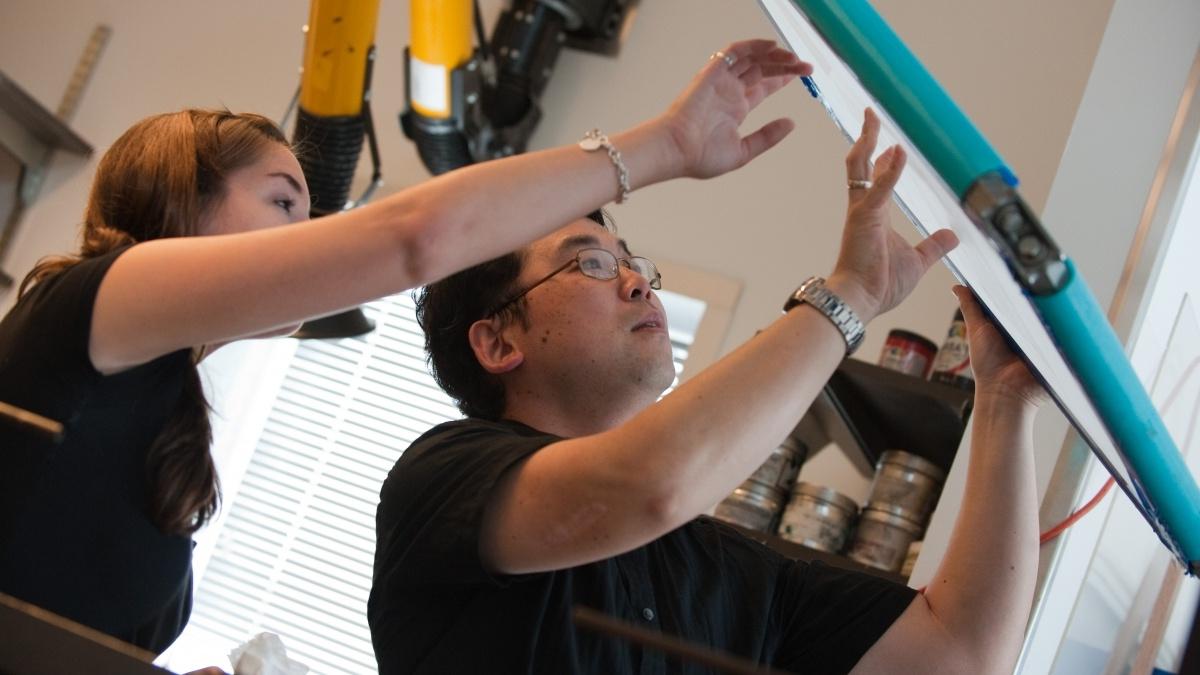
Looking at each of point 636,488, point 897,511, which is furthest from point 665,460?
point 897,511

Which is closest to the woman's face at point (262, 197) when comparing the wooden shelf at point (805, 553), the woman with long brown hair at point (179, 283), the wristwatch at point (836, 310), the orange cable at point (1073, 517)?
the woman with long brown hair at point (179, 283)

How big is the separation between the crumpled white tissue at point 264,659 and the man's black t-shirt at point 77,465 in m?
0.13

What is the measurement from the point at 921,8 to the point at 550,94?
854mm

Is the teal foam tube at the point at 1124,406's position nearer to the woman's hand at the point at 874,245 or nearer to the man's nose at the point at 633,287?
the woman's hand at the point at 874,245

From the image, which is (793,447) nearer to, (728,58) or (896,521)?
(896,521)

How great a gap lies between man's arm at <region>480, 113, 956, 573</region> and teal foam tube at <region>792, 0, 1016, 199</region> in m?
0.19

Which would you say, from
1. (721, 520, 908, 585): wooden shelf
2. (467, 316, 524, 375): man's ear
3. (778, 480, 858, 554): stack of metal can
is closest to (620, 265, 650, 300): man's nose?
(467, 316, 524, 375): man's ear

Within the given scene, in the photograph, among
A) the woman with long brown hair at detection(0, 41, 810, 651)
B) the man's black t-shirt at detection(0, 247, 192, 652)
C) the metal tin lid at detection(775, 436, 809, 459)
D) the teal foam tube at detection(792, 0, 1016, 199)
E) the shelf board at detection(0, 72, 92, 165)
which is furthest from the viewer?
the shelf board at detection(0, 72, 92, 165)

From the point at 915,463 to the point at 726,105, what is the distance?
1.09m

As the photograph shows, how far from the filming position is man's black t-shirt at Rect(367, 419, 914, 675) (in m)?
1.00

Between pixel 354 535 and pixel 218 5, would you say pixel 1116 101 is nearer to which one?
pixel 354 535

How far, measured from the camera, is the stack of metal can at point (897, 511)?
1960 millimetres

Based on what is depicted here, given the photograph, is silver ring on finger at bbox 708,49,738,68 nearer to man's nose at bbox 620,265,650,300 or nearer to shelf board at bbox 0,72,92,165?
man's nose at bbox 620,265,650,300

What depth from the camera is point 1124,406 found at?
98 cm
